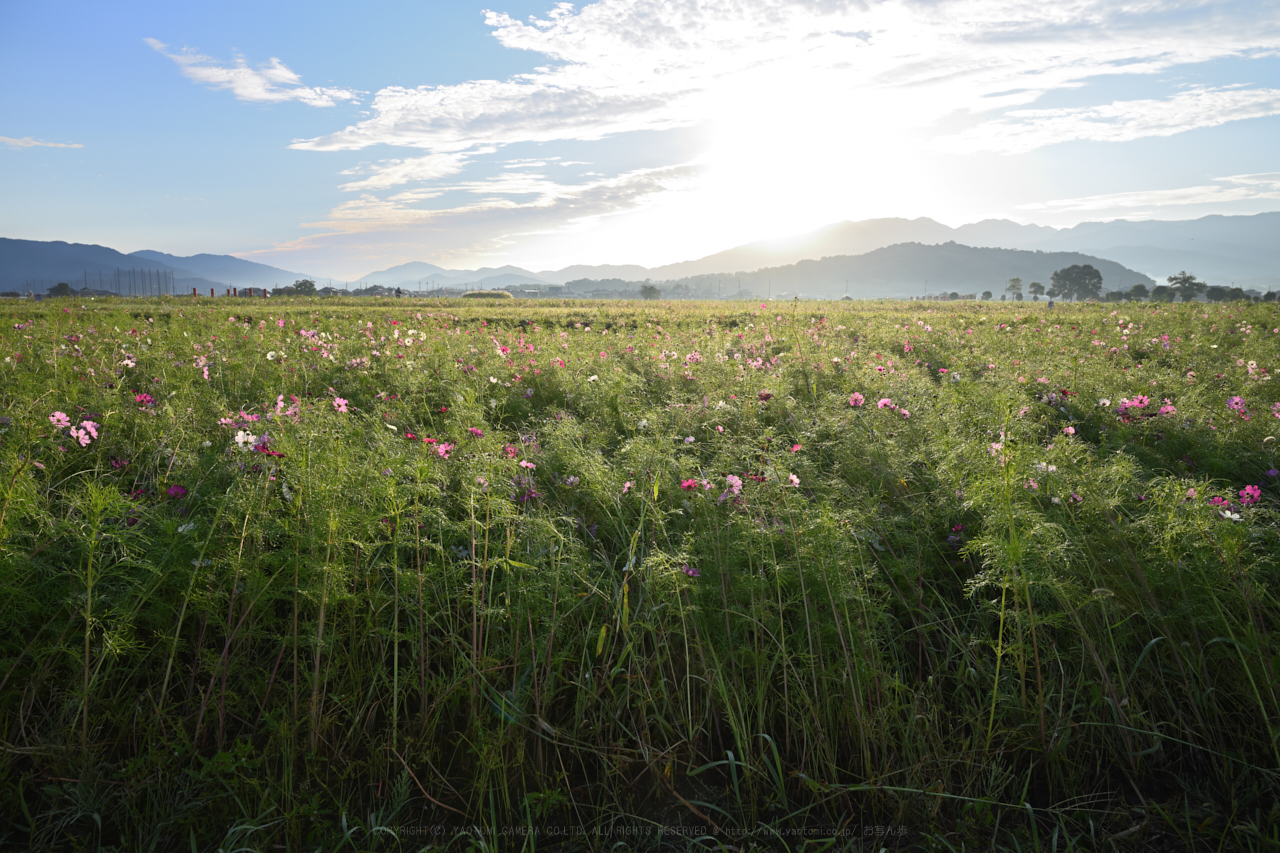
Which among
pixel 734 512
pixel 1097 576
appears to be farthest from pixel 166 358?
pixel 1097 576

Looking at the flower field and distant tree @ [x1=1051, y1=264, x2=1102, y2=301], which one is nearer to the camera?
the flower field

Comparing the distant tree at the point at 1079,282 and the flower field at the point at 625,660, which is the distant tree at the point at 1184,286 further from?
the flower field at the point at 625,660

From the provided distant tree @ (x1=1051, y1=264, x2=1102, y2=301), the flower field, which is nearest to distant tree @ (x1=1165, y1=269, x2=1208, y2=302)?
distant tree @ (x1=1051, y1=264, x2=1102, y2=301)

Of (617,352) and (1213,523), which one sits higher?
(617,352)

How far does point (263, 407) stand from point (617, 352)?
5043mm

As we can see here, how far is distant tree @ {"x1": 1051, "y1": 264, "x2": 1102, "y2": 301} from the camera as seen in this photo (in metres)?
124

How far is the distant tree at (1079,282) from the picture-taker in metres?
124

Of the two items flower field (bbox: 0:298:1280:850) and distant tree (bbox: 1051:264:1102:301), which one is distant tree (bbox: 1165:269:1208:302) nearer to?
distant tree (bbox: 1051:264:1102:301)

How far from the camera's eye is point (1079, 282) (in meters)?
125

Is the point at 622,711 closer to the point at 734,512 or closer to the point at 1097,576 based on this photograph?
the point at 734,512

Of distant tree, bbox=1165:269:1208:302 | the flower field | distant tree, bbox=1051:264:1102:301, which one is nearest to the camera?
the flower field

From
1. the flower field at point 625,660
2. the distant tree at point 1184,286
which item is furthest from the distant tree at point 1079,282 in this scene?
the flower field at point 625,660

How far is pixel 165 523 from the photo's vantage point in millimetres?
2465

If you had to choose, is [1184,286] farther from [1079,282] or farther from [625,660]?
[625,660]
